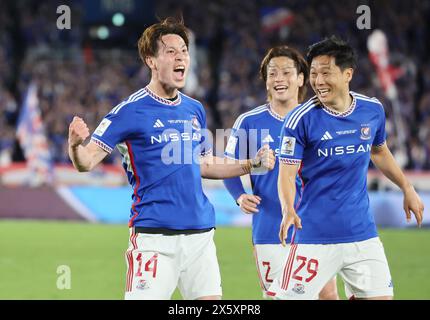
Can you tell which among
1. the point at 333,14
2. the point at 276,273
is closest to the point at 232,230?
the point at 276,273

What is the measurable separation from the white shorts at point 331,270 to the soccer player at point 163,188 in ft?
1.61

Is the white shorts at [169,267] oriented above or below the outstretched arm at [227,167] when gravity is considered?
below

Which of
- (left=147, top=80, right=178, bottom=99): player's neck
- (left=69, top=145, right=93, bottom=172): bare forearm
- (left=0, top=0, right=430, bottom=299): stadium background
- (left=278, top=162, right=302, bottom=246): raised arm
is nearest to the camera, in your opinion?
(left=69, top=145, right=93, bottom=172): bare forearm

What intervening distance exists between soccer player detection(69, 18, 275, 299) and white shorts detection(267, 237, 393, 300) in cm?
49

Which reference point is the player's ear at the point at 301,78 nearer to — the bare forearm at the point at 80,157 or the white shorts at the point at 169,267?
the white shorts at the point at 169,267

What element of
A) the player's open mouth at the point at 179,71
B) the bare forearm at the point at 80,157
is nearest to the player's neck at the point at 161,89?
the player's open mouth at the point at 179,71

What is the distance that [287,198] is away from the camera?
5.80 m

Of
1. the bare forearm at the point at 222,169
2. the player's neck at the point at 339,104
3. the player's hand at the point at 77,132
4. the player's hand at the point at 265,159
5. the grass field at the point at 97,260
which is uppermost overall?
the player's neck at the point at 339,104

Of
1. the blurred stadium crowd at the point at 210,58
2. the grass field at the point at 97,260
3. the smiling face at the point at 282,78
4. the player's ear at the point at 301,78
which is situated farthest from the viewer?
the blurred stadium crowd at the point at 210,58

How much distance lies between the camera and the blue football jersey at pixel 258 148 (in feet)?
23.4

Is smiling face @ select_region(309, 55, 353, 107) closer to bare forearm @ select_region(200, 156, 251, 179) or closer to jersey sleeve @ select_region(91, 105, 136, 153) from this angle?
bare forearm @ select_region(200, 156, 251, 179)

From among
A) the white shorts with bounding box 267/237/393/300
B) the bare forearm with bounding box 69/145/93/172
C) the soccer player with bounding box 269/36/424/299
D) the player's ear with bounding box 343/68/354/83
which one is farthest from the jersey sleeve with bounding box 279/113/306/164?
the bare forearm with bounding box 69/145/93/172

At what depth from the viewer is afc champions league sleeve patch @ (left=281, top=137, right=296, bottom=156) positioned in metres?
5.88

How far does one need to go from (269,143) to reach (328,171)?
1.42 meters
